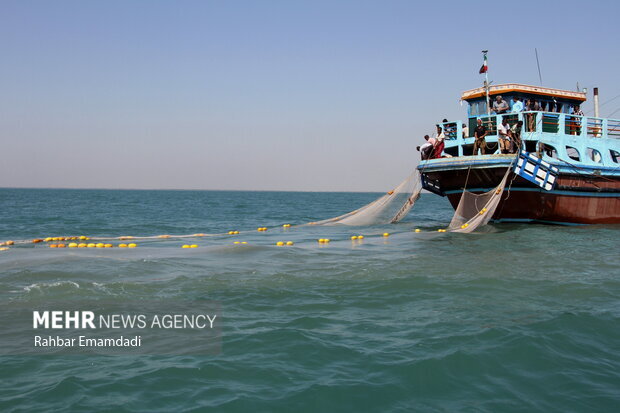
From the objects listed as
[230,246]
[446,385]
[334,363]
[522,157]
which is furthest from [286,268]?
[522,157]

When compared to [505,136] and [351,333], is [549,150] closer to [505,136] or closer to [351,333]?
[505,136]

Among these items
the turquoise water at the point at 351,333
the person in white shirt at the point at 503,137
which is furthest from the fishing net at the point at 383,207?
the turquoise water at the point at 351,333

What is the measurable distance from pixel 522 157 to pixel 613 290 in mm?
7743

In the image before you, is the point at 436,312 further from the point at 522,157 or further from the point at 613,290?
the point at 522,157

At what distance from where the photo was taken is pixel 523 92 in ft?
59.2

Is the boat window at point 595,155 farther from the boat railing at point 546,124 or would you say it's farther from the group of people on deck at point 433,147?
the group of people on deck at point 433,147

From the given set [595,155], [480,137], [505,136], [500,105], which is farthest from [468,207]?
[595,155]

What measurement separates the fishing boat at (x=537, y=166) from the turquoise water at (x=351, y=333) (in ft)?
14.9

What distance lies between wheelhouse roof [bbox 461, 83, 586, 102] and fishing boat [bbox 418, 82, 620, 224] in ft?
0.11

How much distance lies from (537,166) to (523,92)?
12.9ft

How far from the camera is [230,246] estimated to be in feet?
40.5

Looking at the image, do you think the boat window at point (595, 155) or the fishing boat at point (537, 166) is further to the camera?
the boat window at point (595, 155)

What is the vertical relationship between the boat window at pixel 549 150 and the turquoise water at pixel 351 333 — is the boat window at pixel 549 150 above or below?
above

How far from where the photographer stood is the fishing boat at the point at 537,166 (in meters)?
15.5
